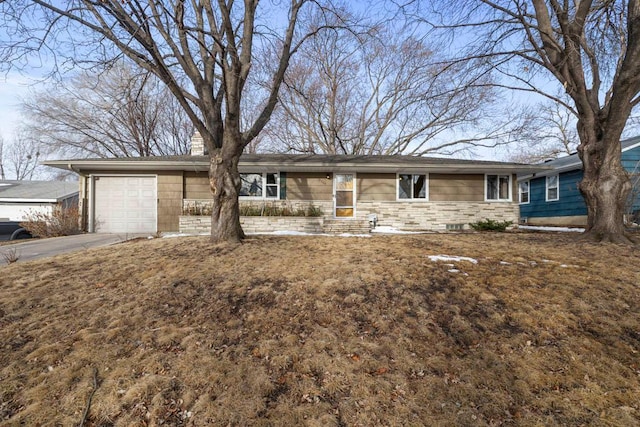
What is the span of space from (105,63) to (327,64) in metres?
16.5

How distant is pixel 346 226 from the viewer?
421 inches

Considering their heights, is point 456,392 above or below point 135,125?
below

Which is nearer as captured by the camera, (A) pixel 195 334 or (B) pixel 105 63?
(A) pixel 195 334

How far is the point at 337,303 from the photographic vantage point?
131 inches

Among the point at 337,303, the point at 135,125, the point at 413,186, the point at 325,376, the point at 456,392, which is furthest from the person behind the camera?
the point at 135,125

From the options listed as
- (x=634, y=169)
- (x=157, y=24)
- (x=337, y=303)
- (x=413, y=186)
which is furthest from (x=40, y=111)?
(x=634, y=169)

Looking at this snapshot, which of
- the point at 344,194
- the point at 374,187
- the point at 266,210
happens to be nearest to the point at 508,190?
the point at 374,187

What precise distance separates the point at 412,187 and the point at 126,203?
1108 centimetres

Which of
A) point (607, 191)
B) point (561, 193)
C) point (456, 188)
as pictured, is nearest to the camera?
point (607, 191)

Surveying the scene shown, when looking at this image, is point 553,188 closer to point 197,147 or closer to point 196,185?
point 196,185

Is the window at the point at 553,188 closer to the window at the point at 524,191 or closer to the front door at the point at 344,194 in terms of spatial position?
the window at the point at 524,191

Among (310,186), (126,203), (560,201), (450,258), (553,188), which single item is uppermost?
(553,188)

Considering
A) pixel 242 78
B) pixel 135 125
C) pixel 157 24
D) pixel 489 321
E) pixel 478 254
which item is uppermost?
pixel 135 125

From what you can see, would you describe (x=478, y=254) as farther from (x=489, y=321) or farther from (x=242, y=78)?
(x=242, y=78)
